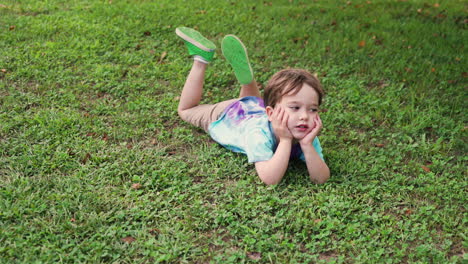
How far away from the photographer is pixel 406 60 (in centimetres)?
565

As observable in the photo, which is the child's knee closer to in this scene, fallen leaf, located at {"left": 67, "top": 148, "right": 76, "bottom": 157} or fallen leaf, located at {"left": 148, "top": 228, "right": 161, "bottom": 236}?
fallen leaf, located at {"left": 67, "top": 148, "right": 76, "bottom": 157}

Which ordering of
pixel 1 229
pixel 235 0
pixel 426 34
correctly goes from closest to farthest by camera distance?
pixel 1 229
pixel 426 34
pixel 235 0

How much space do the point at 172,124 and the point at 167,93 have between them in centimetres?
66

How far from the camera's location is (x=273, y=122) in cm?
332

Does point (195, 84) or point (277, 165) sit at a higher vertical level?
point (195, 84)

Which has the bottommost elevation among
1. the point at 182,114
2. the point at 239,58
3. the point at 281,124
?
the point at 182,114

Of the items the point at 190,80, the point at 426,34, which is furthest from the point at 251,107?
the point at 426,34

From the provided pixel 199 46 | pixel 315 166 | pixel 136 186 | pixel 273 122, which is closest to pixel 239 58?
pixel 199 46

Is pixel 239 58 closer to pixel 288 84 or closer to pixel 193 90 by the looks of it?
pixel 193 90

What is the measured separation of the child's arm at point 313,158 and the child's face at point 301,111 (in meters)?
0.04

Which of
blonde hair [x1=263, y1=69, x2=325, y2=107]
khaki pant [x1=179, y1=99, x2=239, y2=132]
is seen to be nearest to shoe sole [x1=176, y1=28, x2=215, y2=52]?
khaki pant [x1=179, y1=99, x2=239, y2=132]

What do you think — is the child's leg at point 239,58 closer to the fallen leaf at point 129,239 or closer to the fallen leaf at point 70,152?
the fallen leaf at point 70,152

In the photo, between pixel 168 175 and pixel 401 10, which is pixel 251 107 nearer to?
pixel 168 175

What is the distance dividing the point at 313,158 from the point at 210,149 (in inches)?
37.6
